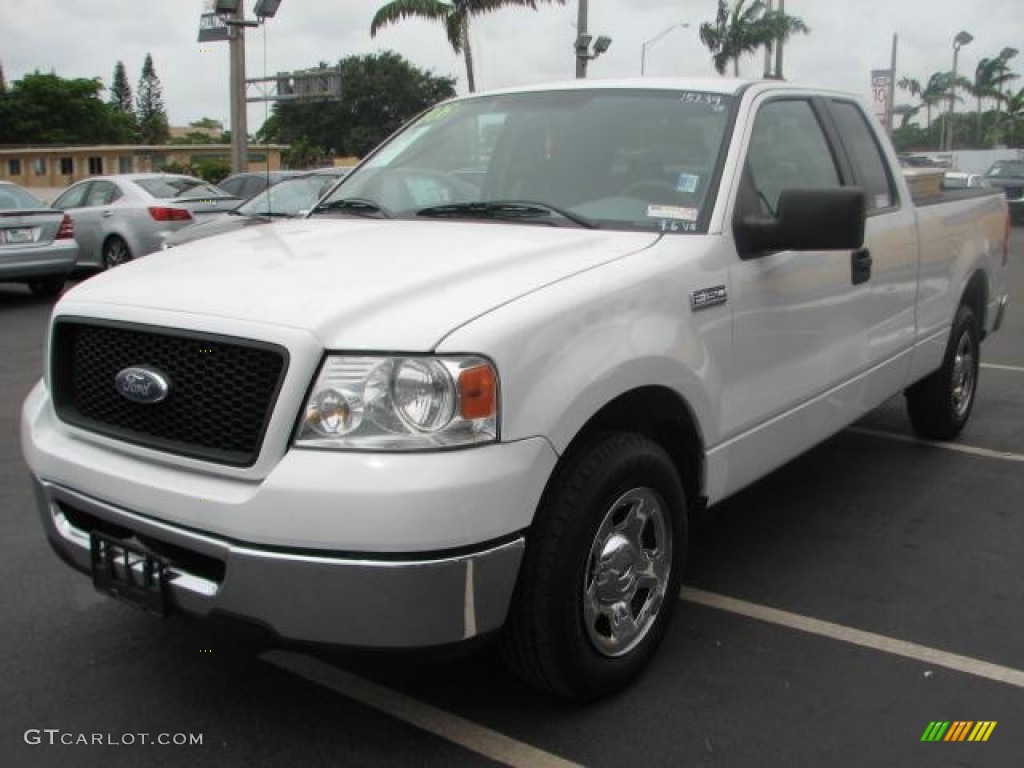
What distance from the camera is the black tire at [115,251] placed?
1398 cm

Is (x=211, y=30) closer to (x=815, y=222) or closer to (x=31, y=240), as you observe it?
(x=31, y=240)

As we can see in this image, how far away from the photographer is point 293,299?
105 inches

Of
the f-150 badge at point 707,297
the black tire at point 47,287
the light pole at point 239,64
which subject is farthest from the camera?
the light pole at point 239,64

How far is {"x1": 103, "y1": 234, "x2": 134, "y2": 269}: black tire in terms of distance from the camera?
14.0 m

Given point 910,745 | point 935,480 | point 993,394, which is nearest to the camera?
point 910,745

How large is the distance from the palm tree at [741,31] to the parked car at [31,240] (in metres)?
26.8

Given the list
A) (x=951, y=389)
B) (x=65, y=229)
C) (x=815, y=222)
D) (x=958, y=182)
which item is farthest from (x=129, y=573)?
(x=65, y=229)

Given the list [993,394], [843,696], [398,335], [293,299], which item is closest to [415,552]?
[398,335]

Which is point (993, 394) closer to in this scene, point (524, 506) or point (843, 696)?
point (843, 696)

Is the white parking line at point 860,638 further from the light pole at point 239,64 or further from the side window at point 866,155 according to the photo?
the light pole at point 239,64

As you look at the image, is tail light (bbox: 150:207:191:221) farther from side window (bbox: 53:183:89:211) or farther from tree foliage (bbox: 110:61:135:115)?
tree foliage (bbox: 110:61:135:115)

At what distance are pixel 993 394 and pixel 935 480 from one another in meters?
2.34

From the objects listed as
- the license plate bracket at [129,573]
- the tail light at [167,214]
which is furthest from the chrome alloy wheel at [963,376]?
the tail light at [167,214]

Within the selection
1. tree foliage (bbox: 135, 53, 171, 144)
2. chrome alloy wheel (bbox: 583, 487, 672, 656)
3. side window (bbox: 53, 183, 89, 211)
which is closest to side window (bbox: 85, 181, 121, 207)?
side window (bbox: 53, 183, 89, 211)
